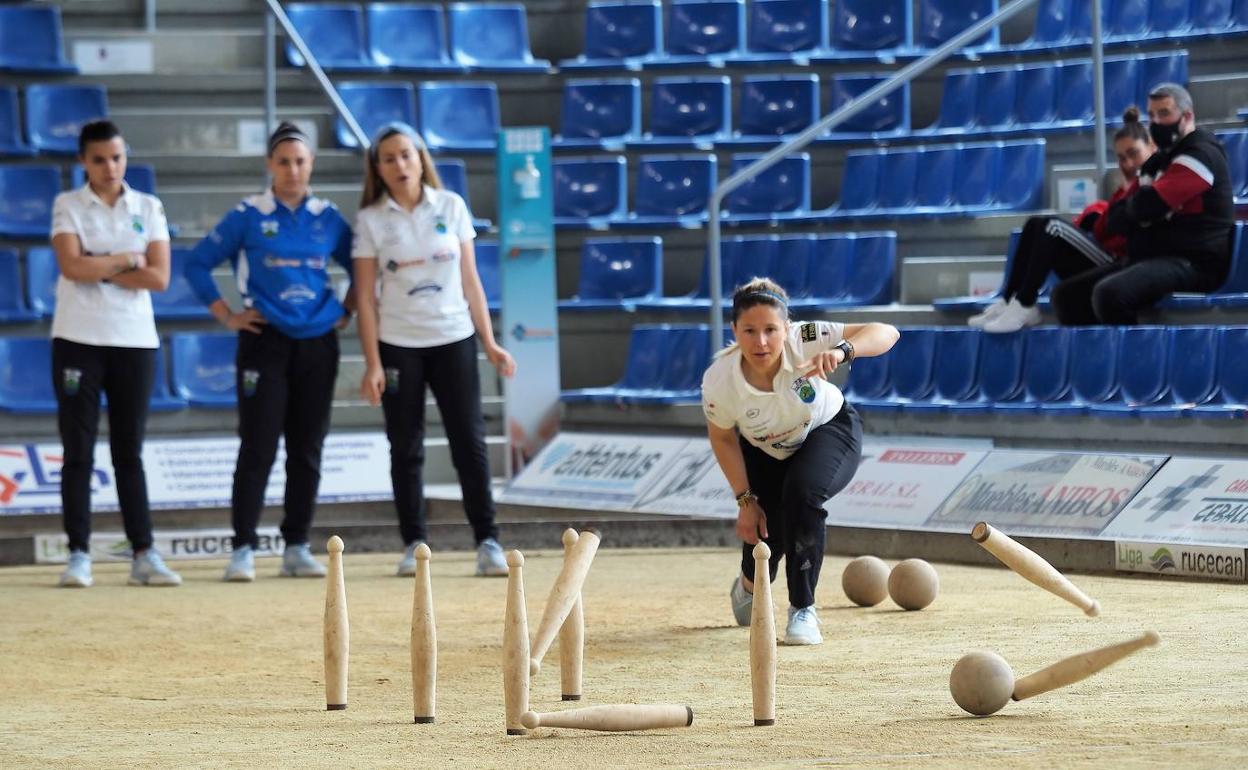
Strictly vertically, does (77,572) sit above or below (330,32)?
below

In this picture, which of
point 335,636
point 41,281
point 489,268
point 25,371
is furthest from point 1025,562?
point 41,281

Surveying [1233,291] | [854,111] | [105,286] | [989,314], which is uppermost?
[854,111]

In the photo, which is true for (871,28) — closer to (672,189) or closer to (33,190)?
(672,189)

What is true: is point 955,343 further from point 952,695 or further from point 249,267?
point 952,695

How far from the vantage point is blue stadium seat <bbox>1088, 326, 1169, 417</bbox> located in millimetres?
10383

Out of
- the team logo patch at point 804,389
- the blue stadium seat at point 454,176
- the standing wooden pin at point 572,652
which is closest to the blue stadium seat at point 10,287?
the blue stadium seat at point 454,176

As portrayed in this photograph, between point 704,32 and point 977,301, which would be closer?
point 977,301

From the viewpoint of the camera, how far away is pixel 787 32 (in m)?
15.4

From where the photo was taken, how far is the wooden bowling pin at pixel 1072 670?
5117 mm

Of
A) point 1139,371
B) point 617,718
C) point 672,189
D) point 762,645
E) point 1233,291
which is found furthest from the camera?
point 672,189

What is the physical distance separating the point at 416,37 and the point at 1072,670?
1139cm

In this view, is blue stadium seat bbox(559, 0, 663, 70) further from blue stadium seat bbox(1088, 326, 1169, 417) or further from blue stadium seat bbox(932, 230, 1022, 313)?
blue stadium seat bbox(1088, 326, 1169, 417)

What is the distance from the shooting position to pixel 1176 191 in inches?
409

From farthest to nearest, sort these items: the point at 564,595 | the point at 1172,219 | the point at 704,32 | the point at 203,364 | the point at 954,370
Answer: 1. the point at 704,32
2. the point at 203,364
3. the point at 954,370
4. the point at 1172,219
5. the point at 564,595
